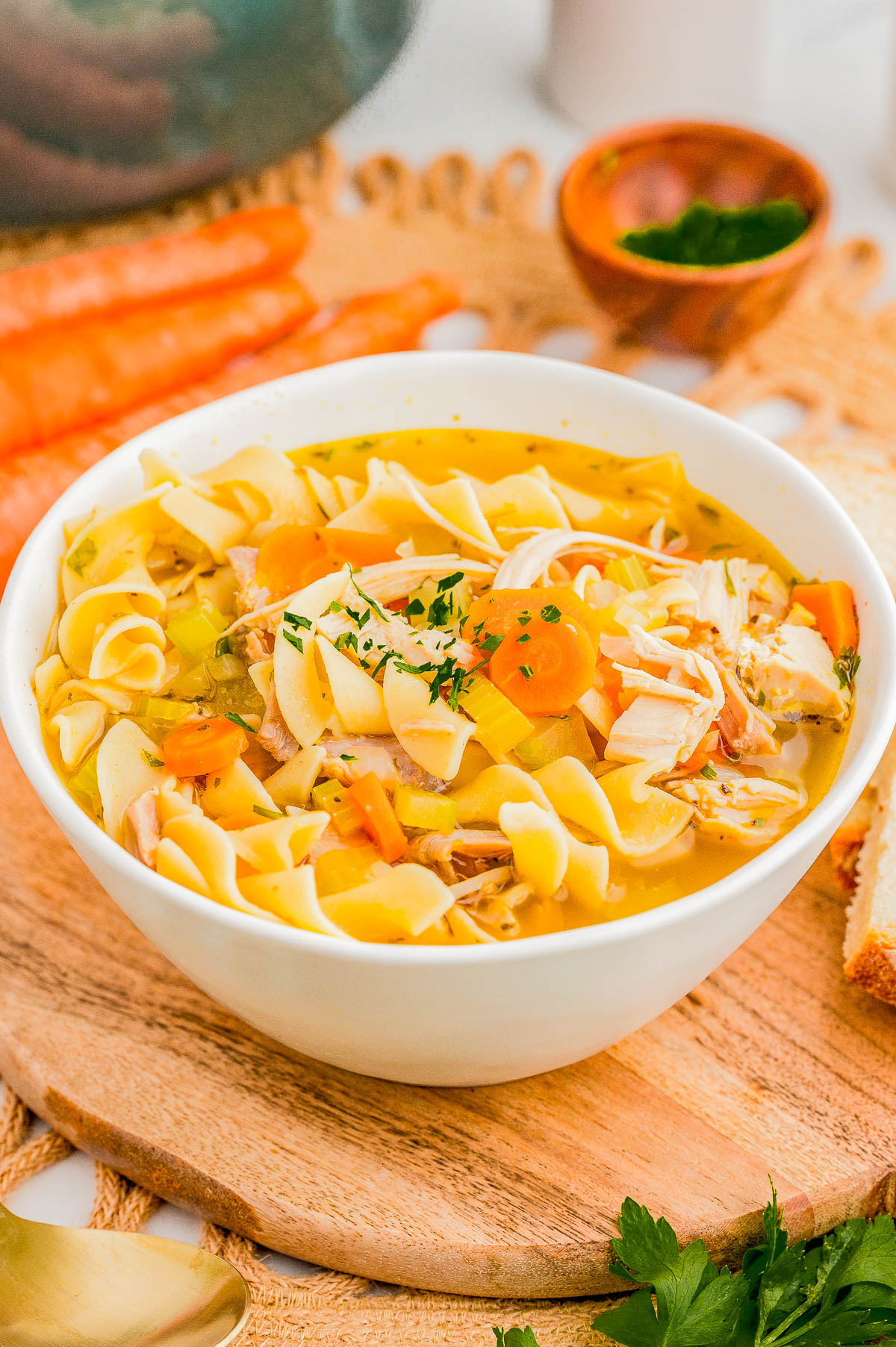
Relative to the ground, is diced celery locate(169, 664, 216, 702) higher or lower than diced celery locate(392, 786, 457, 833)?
higher

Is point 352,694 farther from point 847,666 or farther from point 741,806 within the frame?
point 847,666

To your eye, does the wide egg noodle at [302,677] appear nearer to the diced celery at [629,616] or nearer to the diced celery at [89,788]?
the diced celery at [89,788]

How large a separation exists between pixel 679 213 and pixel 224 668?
3.75 meters

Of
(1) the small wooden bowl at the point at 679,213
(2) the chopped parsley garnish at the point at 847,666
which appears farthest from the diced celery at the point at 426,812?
(1) the small wooden bowl at the point at 679,213

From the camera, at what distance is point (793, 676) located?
3.45 meters

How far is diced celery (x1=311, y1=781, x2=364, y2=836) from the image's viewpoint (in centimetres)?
321

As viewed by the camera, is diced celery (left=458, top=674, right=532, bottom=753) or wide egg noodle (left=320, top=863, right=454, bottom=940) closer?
wide egg noodle (left=320, top=863, right=454, bottom=940)

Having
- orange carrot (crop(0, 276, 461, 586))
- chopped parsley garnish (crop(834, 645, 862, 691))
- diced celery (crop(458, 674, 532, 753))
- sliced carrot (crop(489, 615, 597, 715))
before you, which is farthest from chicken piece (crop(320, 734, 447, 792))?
orange carrot (crop(0, 276, 461, 586))

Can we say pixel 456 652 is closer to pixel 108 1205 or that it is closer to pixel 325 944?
pixel 325 944

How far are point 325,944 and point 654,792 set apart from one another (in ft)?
3.13

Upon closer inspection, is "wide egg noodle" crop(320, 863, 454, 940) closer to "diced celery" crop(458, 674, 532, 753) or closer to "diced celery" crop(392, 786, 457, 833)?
"diced celery" crop(392, 786, 457, 833)

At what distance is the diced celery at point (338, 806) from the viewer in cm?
321

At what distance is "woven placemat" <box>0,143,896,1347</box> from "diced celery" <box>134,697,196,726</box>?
8.43 feet

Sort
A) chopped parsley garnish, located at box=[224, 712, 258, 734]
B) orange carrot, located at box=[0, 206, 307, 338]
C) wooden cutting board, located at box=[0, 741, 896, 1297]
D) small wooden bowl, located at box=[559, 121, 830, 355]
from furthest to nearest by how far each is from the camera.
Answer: orange carrot, located at box=[0, 206, 307, 338] → small wooden bowl, located at box=[559, 121, 830, 355] → chopped parsley garnish, located at box=[224, 712, 258, 734] → wooden cutting board, located at box=[0, 741, 896, 1297]
